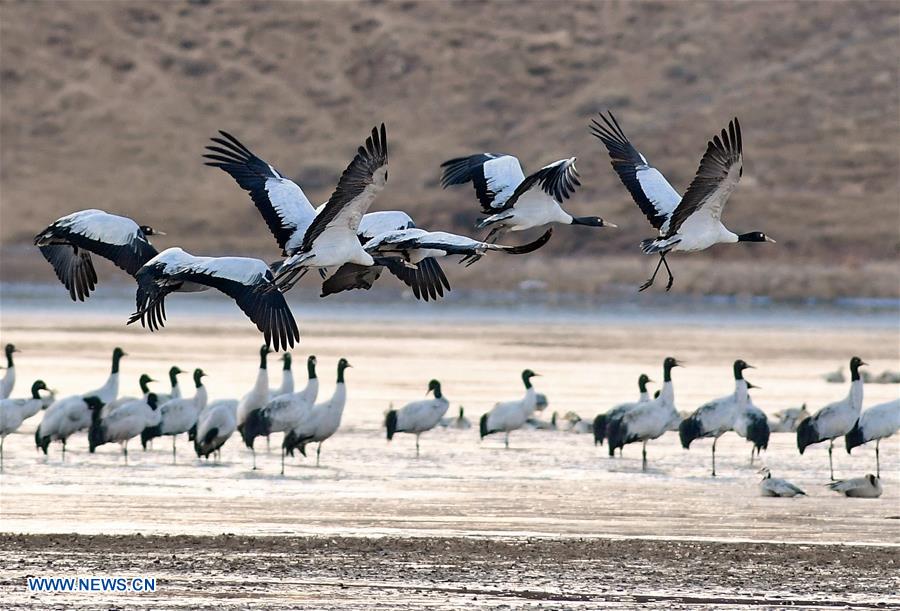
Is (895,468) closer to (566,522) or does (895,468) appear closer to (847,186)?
(566,522)

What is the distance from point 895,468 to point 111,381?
951 cm

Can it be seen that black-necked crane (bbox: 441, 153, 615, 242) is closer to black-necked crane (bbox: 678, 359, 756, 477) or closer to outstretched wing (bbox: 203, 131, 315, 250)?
outstretched wing (bbox: 203, 131, 315, 250)

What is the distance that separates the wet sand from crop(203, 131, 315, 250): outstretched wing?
2596 mm

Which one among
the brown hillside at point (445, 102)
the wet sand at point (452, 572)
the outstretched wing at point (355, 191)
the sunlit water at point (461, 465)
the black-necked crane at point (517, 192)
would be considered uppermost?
the brown hillside at point (445, 102)

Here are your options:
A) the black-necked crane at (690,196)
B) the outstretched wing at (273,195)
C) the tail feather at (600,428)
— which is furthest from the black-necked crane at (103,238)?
the tail feather at (600,428)

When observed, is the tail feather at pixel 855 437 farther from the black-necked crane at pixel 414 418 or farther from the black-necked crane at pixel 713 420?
the black-necked crane at pixel 414 418

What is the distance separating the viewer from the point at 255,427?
2112 cm

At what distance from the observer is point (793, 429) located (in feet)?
78.4

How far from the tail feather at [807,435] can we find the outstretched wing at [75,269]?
9427 millimetres

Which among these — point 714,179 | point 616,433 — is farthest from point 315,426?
point 714,179

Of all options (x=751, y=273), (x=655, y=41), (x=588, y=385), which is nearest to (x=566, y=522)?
(x=588, y=385)

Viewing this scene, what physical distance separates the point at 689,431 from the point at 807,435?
1.41m

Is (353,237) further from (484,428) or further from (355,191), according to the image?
(484,428)

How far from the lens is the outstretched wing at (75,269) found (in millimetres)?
14844
